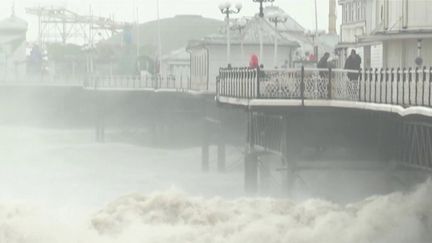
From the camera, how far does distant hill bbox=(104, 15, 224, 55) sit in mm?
110375

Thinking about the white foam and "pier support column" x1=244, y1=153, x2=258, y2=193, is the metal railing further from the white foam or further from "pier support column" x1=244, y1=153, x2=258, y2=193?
the white foam

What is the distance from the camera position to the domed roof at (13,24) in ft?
315

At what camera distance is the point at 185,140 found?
54281mm

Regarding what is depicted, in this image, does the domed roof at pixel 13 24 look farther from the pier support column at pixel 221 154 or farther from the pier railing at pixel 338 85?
the pier railing at pixel 338 85

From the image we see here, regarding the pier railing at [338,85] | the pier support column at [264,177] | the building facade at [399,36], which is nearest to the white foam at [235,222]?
the pier railing at [338,85]

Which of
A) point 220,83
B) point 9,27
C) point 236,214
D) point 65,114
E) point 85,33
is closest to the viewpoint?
point 236,214

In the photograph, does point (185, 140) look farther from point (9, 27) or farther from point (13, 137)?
point (9, 27)

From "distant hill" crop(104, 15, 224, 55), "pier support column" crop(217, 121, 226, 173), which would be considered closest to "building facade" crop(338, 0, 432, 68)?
"pier support column" crop(217, 121, 226, 173)

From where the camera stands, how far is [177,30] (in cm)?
11494

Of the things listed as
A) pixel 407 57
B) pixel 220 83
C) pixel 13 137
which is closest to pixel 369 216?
pixel 407 57

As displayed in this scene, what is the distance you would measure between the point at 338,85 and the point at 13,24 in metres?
78.0

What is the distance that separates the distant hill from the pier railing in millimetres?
80795

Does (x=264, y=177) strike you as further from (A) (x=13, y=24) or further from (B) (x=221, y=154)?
(A) (x=13, y=24)

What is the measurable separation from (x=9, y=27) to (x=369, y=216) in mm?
79528
